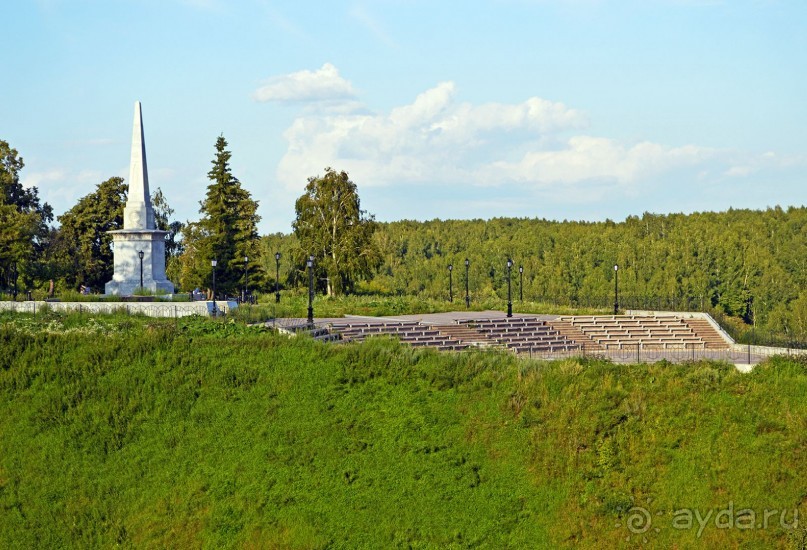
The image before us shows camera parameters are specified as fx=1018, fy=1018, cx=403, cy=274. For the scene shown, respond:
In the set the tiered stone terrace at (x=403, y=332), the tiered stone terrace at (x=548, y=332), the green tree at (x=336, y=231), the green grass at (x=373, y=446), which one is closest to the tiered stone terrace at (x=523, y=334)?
the tiered stone terrace at (x=548, y=332)

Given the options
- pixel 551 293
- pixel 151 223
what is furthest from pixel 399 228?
pixel 151 223

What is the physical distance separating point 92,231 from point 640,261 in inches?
2487

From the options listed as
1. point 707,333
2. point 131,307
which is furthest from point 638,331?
point 131,307

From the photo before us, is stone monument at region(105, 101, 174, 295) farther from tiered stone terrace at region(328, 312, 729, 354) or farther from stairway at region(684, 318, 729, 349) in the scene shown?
stairway at region(684, 318, 729, 349)

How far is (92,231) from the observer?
195ft

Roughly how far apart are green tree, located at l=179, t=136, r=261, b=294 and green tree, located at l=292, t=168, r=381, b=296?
9.98 ft

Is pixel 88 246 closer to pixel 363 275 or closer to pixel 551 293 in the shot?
pixel 363 275

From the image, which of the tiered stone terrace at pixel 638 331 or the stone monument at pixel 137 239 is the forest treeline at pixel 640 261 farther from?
the stone monument at pixel 137 239

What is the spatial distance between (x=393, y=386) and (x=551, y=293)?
79.7m

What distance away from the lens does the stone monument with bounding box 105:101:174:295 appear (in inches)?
1772

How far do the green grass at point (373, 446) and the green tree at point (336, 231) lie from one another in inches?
1220

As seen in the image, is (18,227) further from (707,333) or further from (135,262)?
(707,333)

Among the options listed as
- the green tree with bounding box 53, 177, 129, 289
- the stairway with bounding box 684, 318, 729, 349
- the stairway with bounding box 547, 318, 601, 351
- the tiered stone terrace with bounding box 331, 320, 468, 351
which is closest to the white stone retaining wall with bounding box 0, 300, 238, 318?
the tiered stone terrace with bounding box 331, 320, 468, 351

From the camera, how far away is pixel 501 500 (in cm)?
2206
